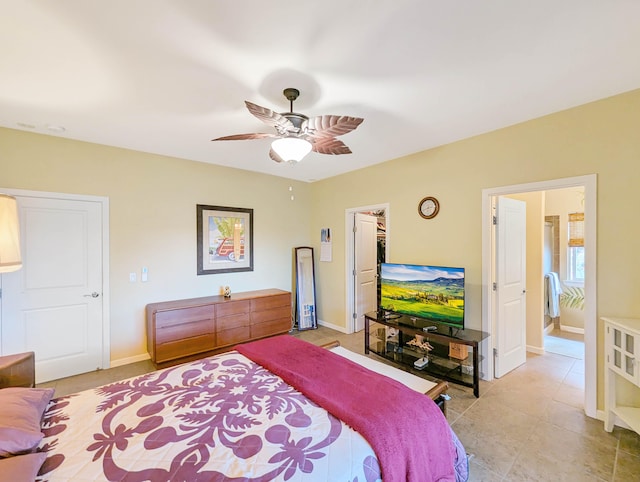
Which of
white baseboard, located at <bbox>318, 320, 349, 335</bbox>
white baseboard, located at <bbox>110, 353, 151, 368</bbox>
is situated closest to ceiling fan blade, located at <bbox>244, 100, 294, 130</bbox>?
white baseboard, located at <bbox>110, 353, 151, 368</bbox>

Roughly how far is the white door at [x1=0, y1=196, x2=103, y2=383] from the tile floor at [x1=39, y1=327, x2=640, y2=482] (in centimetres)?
30

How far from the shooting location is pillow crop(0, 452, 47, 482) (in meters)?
0.95

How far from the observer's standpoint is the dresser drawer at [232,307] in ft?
12.3

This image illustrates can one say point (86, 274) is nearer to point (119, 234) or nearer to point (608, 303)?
point (119, 234)

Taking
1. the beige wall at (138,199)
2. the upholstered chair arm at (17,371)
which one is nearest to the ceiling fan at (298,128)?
the beige wall at (138,199)

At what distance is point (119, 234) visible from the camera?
11.3 feet

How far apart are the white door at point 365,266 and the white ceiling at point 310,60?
2161 millimetres

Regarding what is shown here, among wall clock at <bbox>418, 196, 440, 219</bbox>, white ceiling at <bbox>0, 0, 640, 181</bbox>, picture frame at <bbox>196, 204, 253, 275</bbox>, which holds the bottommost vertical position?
picture frame at <bbox>196, 204, 253, 275</bbox>

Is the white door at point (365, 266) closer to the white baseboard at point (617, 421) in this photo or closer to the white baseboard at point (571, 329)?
the white baseboard at point (617, 421)

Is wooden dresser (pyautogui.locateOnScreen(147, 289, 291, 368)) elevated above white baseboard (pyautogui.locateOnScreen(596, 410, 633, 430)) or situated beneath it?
elevated above

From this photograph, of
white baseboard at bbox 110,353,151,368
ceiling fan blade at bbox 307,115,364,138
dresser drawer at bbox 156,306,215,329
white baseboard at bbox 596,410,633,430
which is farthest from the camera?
white baseboard at bbox 110,353,151,368

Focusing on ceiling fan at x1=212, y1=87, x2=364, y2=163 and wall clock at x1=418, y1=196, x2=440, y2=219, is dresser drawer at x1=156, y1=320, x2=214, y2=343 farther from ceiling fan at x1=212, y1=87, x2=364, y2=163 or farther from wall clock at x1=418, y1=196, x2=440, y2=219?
wall clock at x1=418, y1=196, x2=440, y2=219

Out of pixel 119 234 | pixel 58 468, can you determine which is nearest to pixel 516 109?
pixel 58 468

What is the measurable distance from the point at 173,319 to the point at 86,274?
1.08 m
